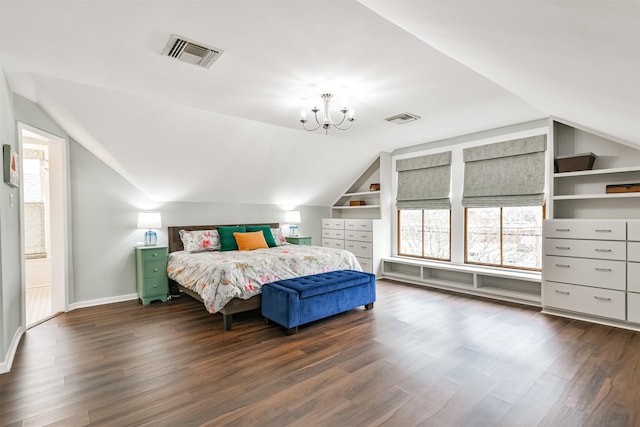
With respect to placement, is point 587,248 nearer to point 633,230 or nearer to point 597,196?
point 633,230

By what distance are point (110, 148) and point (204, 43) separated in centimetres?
232

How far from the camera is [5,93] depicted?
2.75 metres

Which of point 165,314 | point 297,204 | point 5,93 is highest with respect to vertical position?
point 5,93

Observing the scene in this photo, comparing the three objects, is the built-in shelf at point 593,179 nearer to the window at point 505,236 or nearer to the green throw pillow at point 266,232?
the window at point 505,236

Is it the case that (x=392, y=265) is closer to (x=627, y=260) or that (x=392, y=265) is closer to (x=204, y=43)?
(x=627, y=260)

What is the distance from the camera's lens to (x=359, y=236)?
5922mm

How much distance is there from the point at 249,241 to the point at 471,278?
3483 mm

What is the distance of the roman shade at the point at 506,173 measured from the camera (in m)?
4.20

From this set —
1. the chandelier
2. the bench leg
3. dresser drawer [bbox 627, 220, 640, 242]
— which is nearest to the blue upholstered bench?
the bench leg

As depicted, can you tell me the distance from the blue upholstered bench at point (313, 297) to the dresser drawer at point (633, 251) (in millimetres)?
2630

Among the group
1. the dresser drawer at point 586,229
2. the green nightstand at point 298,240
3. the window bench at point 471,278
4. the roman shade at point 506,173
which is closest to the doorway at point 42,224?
the green nightstand at point 298,240

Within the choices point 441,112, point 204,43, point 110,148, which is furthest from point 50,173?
point 441,112

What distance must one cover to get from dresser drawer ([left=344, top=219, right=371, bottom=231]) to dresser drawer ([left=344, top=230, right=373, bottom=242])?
7cm

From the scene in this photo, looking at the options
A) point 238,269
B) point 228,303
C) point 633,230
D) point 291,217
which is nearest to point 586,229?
point 633,230
